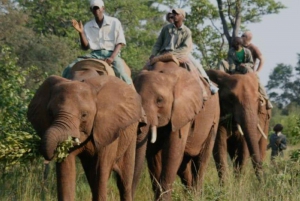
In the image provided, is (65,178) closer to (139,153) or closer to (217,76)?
(139,153)

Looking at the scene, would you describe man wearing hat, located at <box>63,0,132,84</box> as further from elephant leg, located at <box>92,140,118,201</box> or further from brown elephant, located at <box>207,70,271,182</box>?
brown elephant, located at <box>207,70,271,182</box>

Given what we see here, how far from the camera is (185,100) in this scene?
11.2m

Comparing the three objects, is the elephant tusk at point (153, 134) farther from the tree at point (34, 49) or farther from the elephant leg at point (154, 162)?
the tree at point (34, 49)

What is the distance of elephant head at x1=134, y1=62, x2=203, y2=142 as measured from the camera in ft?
34.6

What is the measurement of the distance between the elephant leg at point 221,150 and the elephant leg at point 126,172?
354 centimetres

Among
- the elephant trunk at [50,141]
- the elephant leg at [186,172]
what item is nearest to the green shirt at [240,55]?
the elephant leg at [186,172]

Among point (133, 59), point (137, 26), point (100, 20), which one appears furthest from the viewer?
point (137, 26)

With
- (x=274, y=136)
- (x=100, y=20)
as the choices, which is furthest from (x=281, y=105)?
(x=100, y=20)

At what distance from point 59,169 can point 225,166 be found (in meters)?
5.23

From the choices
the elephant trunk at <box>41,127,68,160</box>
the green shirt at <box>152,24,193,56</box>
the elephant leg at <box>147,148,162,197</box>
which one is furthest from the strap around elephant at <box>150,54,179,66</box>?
the elephant trunk at <box>41,127,68,160</box>

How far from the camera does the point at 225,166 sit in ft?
43.8

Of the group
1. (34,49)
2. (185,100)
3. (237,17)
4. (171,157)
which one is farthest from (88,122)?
(34,49)

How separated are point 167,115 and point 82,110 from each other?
2549mm

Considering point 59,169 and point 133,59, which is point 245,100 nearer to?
point 59,169
